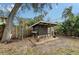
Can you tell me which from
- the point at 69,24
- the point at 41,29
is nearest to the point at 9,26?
the point at 41,29

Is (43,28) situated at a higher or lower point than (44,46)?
higher

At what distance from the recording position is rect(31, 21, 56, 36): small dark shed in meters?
2.70

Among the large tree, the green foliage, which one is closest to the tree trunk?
the large tree

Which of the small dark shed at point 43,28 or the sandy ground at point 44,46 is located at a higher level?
the small dark shed at point 43,28

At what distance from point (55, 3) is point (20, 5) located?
0.35 m

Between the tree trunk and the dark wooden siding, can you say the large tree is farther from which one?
the dark wooden siding

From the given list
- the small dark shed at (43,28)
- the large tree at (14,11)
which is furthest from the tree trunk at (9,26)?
the small dark shed at (43,28)

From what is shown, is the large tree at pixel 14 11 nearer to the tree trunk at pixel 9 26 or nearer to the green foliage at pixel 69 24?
the tree trunk at pixel 9 26

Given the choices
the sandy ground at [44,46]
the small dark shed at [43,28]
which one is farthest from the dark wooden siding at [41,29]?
the sandy ground at [44,46]

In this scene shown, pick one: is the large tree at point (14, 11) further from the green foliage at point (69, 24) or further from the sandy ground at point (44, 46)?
the green foliage at point (69, 24)

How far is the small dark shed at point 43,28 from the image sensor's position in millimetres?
2699

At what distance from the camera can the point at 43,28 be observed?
2.71 meters

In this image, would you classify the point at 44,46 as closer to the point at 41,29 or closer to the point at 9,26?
the point at 41,29
